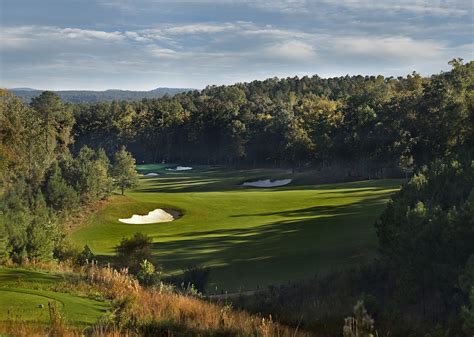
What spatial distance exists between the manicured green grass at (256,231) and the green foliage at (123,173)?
474 cm

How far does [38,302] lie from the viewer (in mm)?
10617

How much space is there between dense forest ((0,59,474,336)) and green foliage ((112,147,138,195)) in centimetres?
13

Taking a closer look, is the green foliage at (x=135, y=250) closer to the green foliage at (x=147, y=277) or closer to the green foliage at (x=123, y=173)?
the green foliage at (x=147, y=277)

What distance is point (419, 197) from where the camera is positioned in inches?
784

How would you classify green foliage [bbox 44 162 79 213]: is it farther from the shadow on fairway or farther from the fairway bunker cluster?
the fairway bunker cluster

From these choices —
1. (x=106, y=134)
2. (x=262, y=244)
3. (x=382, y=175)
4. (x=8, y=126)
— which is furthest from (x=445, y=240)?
(x=106, y=134)

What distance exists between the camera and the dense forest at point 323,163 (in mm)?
15719

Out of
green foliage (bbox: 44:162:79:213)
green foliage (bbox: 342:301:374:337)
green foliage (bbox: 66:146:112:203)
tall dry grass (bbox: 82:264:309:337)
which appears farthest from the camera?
green foliage (bbox: 66:146:112:203)

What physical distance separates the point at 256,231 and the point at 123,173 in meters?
27.9

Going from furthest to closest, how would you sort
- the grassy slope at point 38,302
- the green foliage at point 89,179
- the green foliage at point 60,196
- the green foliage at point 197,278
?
the green foliage at point 89,179, the green foliage at point 60,196, the green foliage at point 197,278, the grassy slope at point 38,302

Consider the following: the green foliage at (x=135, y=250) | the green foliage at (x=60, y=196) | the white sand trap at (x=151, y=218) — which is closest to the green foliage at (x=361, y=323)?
the green foliage at (x=135, y=250)

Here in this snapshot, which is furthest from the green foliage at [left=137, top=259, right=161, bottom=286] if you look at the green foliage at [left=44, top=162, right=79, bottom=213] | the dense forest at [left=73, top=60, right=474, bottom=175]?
the green foliage at [left=44, top=162, right=79, bottom=213]

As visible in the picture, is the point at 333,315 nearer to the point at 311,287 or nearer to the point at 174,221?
the point at 311,287

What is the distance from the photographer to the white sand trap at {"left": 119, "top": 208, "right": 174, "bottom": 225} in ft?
145
